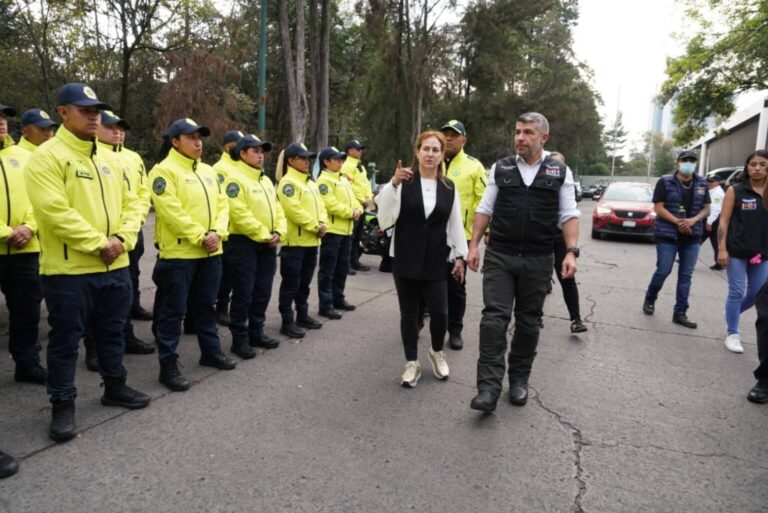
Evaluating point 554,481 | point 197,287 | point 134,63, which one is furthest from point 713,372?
point 134,63

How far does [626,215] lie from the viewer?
14.3 m

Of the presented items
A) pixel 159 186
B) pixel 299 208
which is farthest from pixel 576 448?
pixel 159 186

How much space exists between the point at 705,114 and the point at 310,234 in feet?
85.5

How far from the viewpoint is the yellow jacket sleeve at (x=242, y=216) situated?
4.62 meters

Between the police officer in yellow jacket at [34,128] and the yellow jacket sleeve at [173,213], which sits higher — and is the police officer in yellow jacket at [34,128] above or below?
above

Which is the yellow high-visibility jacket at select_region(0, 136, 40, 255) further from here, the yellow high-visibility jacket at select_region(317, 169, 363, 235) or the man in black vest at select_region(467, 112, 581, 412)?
the man in black vest at select_region(467, 112, 581, 412)

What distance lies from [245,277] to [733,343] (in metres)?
4.78

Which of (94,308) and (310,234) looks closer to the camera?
(94,308)

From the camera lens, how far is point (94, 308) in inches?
135

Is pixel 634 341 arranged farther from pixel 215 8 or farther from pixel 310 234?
pixel 215 8

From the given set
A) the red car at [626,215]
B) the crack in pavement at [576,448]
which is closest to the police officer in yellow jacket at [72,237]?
the crack in pavement at [576,448]

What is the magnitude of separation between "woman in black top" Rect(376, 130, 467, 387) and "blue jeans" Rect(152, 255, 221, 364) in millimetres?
Answer: 1484

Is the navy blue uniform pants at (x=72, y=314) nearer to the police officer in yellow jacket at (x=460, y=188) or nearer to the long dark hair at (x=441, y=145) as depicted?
the long dark hair at (x=441, y=145)

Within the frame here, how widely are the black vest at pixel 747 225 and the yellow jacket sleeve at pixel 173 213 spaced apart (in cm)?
493
